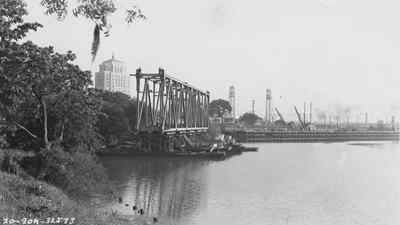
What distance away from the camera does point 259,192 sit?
3047cm

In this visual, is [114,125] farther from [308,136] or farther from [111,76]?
[308,136]

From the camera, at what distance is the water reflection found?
81.2 ft

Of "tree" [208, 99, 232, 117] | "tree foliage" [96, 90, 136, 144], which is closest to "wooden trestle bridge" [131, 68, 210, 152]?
"tree foliage" [96, 90, 136, 144]

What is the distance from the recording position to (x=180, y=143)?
65.6m

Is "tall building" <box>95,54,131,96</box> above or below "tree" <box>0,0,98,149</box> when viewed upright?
above

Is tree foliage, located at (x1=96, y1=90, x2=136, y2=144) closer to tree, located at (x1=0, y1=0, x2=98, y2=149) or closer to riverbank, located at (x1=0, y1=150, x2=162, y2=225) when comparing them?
tree, located at (x1=0, y1=0, x2=98, y2=149)

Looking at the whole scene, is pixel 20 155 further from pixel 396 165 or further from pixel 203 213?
pixel 396 165

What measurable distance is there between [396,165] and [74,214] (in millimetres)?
47864

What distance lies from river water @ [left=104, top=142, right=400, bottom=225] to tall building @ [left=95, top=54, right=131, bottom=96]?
60379mm

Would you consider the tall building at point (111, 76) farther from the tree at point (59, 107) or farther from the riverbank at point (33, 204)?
the riverbank at point (33, 204)

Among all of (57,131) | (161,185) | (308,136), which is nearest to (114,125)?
(161,185)

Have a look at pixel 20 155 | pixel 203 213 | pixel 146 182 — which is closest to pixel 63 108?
pixel 20 155

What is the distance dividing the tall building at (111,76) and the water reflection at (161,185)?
57045 millimetres

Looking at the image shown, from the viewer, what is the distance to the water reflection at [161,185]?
24745 millimetres
